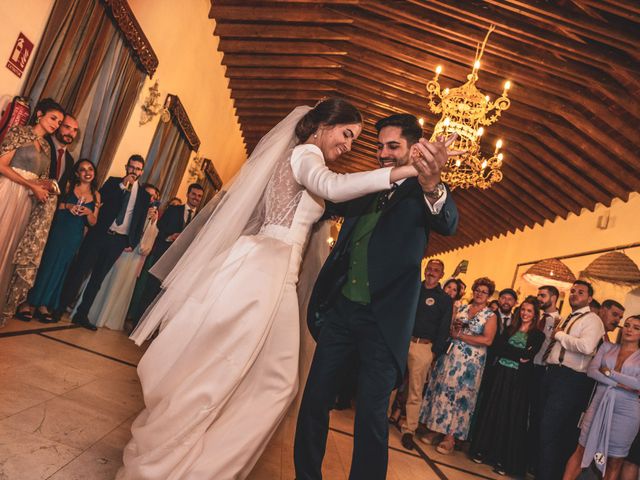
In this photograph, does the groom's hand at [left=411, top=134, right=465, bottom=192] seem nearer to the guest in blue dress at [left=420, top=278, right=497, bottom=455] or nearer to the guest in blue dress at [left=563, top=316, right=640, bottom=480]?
the guest in blue dress at [left=563, top=316, right=640, bottom=480]

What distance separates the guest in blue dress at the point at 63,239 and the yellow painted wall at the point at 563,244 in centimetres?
639

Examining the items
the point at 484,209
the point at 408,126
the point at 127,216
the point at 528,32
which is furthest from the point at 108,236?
the point at 484,209

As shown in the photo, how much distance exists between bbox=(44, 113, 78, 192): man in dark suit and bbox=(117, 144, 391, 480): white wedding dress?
8.18 feet

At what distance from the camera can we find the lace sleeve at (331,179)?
1.72 meters

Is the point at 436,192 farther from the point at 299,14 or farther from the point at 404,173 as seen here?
the point at 299,14

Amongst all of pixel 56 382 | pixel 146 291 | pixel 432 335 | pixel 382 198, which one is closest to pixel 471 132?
pixel 432 335

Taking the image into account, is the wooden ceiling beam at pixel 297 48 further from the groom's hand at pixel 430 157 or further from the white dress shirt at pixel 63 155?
the groom's hand at pixel 430 157

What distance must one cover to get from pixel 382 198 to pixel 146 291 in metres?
3.81

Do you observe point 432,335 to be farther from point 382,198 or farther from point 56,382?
point 56,382

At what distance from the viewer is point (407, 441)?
13.1ft

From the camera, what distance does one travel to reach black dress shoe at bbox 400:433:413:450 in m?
3.97

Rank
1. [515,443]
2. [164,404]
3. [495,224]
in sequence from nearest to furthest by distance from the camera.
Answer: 1. [164,404]
2. [515,443]
3. [495,224]

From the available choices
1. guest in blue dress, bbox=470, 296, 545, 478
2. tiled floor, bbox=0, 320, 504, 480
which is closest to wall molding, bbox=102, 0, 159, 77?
tiled floor, bbox=0, 320, 504, 480

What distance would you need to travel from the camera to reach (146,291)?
5.18 metres
